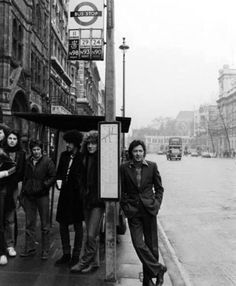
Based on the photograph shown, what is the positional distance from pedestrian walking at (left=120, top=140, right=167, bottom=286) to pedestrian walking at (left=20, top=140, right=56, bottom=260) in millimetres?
1701

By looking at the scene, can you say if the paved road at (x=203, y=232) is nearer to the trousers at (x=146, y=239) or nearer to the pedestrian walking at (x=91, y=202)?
the trousers at (x=146, y=239)

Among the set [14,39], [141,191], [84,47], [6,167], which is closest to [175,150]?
[14,39]

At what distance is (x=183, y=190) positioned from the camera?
18000 mm

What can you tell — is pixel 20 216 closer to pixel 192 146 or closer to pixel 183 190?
pixel 183 190

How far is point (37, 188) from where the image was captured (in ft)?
20.5

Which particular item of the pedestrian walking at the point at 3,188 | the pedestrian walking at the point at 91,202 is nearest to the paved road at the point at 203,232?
the pedestrian walking at the point at 91,202

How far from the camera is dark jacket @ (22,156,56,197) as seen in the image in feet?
20.6

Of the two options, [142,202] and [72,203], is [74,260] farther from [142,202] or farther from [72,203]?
[142,202]

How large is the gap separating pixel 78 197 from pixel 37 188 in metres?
0.71

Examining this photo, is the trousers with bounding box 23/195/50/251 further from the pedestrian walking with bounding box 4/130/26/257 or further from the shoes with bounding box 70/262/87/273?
the shoes with bounding box 70/262/87/273

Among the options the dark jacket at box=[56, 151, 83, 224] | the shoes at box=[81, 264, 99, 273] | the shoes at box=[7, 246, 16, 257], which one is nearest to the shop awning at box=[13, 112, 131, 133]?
the dark jacket at box=[56, 151, 83, 224]

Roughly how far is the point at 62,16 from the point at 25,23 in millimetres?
19143

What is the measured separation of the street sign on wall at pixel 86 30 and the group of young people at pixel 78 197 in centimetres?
184

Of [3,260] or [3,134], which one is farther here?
[3,134]
